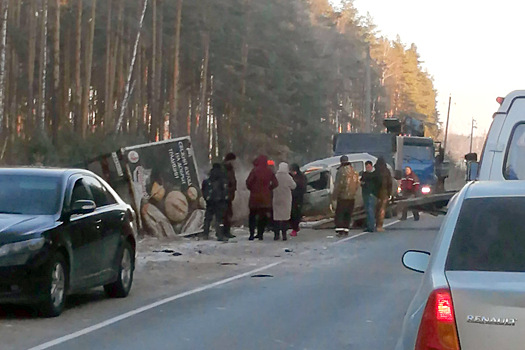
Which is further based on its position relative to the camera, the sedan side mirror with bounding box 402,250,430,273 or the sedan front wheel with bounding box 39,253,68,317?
the sedan front wheel with bounding box 39,253,68,317

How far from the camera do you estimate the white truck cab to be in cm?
899

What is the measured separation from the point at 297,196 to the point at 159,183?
3.34 meters

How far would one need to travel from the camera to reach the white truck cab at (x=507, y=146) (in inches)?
354

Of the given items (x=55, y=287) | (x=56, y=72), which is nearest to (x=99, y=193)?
(x=55, y=287)

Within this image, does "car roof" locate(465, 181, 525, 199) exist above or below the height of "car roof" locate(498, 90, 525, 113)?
below

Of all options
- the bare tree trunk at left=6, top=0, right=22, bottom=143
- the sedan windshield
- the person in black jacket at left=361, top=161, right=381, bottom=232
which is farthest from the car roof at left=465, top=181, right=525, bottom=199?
the bare tree trunk at left=6, top=0, right=22, bottom=143

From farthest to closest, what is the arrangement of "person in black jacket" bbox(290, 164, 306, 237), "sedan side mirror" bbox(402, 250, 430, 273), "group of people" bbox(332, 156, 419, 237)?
"group of people" bbox(332, 156, 419, 237), "person in black jacket" bbox(290, 164, 306, 237), "sedan side mirror" bbox(402, 250, 430, 273)

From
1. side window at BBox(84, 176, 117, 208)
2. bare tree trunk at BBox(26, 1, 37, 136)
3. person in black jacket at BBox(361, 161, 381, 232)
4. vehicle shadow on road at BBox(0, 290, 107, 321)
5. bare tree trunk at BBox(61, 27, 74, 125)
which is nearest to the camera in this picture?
vehicle shadow on road at BBox(0, 290, 107, 321)

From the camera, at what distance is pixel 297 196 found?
23828mm

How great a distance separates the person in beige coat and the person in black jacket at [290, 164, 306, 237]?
686 millimetres

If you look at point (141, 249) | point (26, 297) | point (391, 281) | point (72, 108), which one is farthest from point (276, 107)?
point (26, 297)

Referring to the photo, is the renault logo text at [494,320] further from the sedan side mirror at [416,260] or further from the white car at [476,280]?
the sedan side mirror at [416,260]

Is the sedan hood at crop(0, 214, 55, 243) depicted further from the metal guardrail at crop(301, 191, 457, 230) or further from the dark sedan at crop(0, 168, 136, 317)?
the metal guardrail at crop(301, 191, 457, 230)

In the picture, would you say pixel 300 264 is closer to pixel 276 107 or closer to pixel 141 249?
pixel 141 249
